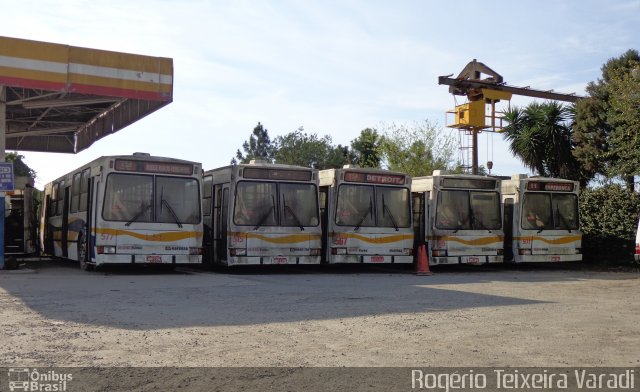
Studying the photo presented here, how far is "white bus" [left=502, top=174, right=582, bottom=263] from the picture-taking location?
20031mm

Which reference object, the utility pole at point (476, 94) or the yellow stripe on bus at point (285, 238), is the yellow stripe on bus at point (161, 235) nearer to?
the yellow stripe on bus at point (285, 238)

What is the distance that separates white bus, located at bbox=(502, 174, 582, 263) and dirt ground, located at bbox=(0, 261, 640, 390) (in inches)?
189

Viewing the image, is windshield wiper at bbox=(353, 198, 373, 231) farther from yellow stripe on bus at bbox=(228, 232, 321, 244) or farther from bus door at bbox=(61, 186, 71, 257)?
bus door at bbox=(61, 186, 71, 257)

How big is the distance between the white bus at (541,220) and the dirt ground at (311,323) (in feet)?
15.8

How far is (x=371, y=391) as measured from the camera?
18.3 ft

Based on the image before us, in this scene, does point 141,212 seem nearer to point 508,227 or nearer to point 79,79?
point 79,79

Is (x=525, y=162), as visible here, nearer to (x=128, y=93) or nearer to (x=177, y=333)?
(x=128, y=93)

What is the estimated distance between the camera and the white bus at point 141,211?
15680mm

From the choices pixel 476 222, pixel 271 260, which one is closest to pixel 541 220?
pixel 476 222

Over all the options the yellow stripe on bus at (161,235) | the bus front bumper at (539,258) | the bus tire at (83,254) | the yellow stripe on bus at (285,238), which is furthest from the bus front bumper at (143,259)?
the bus front bumper at (539,258)

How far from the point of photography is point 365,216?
18.5 meters

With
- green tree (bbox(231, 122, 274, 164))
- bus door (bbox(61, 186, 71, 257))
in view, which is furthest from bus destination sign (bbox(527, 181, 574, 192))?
green tree (bbox(231, 122, 274, 164))

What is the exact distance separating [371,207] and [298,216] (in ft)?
7.12

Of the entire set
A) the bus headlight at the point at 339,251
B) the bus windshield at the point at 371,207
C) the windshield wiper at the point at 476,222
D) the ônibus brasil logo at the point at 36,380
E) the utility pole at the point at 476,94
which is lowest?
the ônibus brasil logo at the point at 36,380
